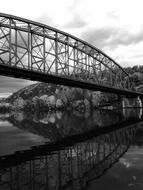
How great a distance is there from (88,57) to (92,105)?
4008 inches

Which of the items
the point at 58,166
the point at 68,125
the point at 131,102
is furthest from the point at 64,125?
the point at 131,102

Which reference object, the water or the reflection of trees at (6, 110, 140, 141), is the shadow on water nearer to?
the reflection of trees at (6, 110, 140, 141)

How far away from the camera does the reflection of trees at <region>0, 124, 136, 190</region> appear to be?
45.7 feet

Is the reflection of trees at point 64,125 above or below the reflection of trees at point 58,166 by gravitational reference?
above

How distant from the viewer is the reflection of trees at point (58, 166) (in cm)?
1394

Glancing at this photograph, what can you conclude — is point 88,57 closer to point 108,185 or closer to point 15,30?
point 15,30

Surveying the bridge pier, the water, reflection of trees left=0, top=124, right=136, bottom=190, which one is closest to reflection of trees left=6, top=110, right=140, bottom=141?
reflection of trees left=0, top=124, right=136, bottom=190

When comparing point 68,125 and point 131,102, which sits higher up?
point 131,102

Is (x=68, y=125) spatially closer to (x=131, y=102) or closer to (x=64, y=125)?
(x=64, y=125)

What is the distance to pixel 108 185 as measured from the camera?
13.0m

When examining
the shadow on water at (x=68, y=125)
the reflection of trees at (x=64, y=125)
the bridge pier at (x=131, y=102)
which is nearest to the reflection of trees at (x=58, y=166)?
the shadow on water at (x=68, y=125)

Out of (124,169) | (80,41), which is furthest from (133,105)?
(124,169)

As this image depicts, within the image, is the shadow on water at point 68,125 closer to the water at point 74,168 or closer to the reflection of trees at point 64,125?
the reflection of trees at point 64,125

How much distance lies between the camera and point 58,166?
17656mm
